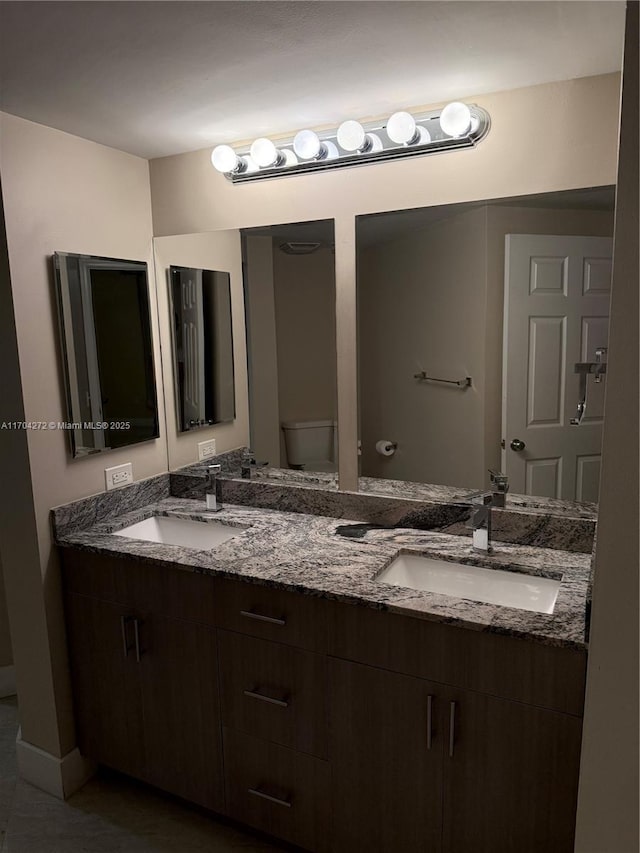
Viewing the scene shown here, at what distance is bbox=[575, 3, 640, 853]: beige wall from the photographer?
87 cm

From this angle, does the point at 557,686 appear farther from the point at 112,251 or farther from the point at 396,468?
the point at 112,251

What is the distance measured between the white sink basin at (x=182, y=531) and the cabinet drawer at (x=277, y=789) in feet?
2.16

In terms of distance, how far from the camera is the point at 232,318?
2.42 m

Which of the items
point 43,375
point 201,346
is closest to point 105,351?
point 43,375

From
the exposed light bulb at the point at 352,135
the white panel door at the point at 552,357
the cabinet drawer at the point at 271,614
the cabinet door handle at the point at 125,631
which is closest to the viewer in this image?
the cabinet drawer at the point at 271,614

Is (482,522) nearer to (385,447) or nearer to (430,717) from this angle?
(385,447)

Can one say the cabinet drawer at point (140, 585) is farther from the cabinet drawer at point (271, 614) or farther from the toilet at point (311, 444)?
the toilet at point (311, 444)

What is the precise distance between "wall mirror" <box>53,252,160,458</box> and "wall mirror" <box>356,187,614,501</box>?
88 centimetres

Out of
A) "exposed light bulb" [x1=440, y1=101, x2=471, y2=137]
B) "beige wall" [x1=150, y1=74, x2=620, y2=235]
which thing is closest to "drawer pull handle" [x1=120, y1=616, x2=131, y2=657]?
"beige wall" [x1=150, y1=74, x2=620, y2=235]

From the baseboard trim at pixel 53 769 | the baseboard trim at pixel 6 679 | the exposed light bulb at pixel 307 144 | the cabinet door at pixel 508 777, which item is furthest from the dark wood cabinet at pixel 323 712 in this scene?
the exposed light bulb at pixel 307 144

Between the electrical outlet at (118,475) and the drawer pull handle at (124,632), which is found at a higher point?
the electrical outlet at (118,475)

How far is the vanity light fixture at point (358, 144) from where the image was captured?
1.79 m

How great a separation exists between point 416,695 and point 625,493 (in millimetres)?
917

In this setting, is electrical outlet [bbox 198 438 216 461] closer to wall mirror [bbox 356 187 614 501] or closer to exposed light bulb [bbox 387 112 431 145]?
wall mirror [bbox 356 187 614 501]
